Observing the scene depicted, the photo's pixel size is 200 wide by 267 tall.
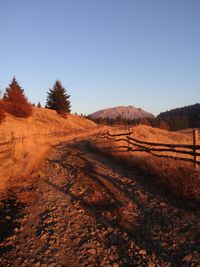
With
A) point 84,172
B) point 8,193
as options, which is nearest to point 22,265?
point 8,193

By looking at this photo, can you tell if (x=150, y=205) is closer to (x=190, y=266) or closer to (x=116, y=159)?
(x=190, y=266)

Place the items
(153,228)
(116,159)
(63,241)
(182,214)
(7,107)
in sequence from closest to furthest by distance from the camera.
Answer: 1. (63,241)
2. (153,228)
3. (182,214)
4. (116,159)
5. (7,107)

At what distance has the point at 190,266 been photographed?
4.45 meters

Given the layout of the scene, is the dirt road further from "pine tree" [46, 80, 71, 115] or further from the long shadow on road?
"pine tree" [46, 80, 71, 115]

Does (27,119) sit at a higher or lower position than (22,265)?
higher

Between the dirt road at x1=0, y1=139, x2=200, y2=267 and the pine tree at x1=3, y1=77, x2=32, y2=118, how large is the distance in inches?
1393

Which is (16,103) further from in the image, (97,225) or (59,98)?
(97,225)

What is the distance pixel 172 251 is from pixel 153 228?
0.99 metres

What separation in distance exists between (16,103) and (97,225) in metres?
40.4

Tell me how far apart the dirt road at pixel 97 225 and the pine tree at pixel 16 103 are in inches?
1393

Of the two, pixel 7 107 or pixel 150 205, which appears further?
pixel 7 107

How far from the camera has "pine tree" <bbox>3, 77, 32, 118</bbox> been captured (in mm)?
42750

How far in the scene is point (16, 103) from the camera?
43.4 metres

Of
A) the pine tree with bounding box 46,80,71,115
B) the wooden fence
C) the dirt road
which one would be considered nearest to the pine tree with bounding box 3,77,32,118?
the pine tree with bounding box 46,80,71,115
